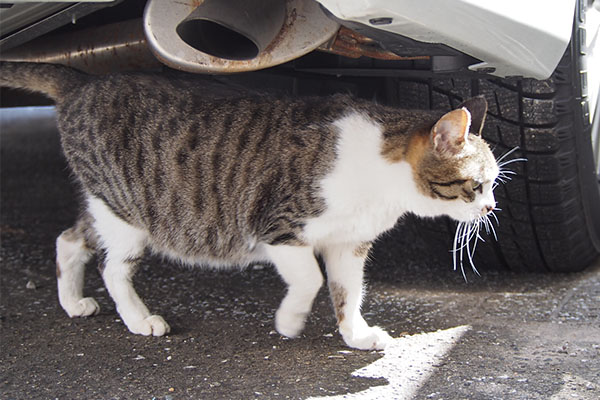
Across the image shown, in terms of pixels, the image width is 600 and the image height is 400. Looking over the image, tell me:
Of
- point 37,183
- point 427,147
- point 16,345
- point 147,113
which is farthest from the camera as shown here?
point 37,183

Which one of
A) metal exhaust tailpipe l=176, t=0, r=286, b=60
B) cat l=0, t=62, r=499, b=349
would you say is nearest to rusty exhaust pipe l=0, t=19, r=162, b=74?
cat l=0, t=62, r=499, b=349

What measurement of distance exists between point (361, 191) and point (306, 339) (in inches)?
21.5

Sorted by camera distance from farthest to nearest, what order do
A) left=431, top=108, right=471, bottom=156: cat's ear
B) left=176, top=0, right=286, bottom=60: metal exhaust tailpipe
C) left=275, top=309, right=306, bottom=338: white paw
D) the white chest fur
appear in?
left=275, top=309, right=306, bottom=338: white paw < the white chest fur < left=176, top=0, right=286, bottom=60: metal exhaust tailpipe < left=431, top=108, right=471, bottom=156: cat's ear

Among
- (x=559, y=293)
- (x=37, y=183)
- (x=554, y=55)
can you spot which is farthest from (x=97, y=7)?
(x=37, y=183)

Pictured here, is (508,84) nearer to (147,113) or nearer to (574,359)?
(574,359)

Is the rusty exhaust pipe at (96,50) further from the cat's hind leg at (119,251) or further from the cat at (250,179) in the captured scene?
the cat's hind leg at (119,251)

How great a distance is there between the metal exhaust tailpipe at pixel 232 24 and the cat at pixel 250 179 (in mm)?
317

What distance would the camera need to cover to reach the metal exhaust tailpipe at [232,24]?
218 cm

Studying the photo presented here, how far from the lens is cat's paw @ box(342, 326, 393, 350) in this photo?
2406mm

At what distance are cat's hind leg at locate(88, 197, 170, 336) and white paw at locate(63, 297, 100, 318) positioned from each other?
108 mm

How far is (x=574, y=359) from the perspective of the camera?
2.26 m

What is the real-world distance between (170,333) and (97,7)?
111cm

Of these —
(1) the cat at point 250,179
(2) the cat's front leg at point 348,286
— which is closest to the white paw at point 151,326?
(1) the cat at point 250,179

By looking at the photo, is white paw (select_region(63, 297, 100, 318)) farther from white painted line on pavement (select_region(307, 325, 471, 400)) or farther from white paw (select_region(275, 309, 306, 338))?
white painted line on pavement (select_region(307, 325, 471, 400))
